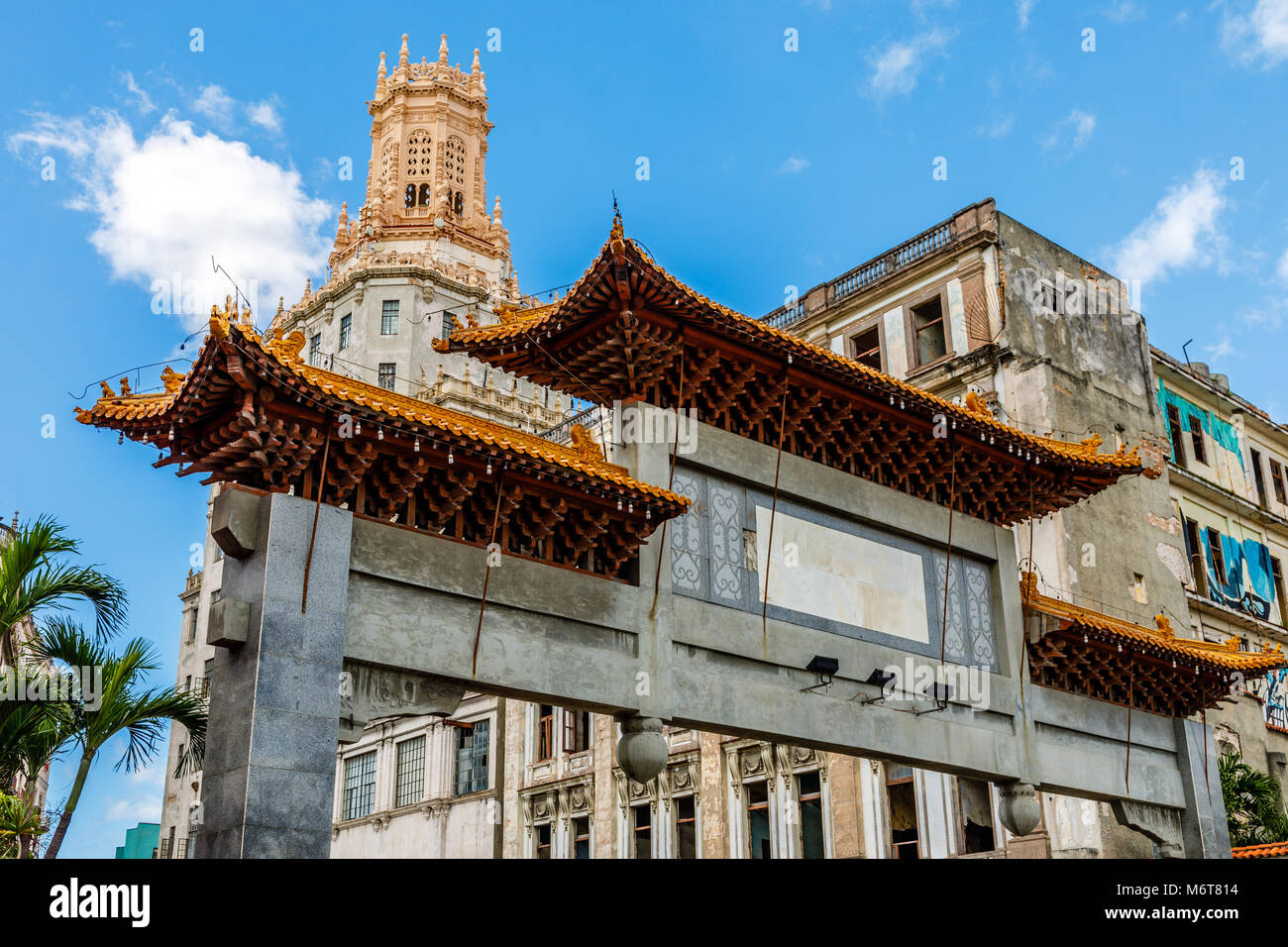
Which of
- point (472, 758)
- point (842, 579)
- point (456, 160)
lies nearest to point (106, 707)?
point (842, 579)

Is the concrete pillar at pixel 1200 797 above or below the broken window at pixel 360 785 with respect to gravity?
below

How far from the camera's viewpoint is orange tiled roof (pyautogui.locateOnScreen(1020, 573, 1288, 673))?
21328 millimetres

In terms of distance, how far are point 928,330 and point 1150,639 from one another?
13375 mm

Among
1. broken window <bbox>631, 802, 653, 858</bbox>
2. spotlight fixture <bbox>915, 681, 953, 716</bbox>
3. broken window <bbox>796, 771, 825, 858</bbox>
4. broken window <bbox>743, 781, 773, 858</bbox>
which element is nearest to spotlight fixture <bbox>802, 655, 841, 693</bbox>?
spotlight fixture <bbox>915, 681, 953, 716</bbox>

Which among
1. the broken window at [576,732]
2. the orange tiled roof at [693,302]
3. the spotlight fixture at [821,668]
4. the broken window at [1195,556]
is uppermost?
the broken window at [1195,556]

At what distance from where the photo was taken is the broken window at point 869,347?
34.7 metres

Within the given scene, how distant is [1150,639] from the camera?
2219 cm

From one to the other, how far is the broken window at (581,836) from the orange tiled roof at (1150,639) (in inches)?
696

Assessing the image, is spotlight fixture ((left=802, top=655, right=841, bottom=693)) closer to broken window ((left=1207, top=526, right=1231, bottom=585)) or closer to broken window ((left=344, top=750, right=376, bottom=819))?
broken window ((left=1207, top=526, right=1231, bottom=585))

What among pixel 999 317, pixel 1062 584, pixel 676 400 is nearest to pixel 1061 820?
pixel 1062 584

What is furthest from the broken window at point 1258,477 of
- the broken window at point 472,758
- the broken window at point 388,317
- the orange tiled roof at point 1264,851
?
the broken window at point 388,317

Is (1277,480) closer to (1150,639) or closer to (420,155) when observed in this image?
(1150,639)

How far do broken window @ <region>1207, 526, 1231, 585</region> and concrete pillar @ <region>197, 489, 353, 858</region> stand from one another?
28.1 meters

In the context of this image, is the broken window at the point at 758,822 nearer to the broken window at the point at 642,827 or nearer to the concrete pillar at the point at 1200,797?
the broken window at the point at 642,827
